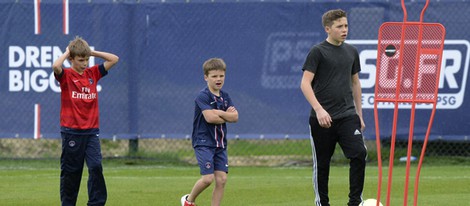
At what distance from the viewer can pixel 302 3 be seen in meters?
13.6

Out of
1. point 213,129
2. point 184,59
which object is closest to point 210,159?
point 213,129

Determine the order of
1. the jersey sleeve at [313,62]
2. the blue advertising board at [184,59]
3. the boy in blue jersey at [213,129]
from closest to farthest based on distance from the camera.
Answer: the jersey sleeve at [313,62]
the boy in blue jersey at [213,129]
the blue advertising board at [184,59]

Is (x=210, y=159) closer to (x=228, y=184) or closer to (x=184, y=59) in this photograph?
(x=228, y=184)

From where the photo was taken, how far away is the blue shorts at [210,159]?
28.3ft

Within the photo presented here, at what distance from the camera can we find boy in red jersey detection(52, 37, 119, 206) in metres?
8.72

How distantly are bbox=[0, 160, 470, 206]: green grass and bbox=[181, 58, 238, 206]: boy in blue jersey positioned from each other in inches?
51.6

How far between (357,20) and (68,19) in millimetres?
3961

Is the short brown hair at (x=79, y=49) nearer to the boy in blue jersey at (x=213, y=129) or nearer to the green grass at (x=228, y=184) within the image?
the boy in blue jersey at (x=213, y=129)

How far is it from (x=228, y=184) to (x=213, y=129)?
10.4 ft

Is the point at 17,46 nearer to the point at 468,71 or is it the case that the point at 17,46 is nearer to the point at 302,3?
the point at 302,3

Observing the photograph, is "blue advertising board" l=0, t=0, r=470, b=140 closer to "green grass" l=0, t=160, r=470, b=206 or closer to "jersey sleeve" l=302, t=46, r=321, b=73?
"green grass" l=0, t=160, r=470, b=206

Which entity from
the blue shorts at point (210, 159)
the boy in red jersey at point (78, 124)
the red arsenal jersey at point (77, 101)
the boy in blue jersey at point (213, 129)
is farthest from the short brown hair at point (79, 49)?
the blue shorts at point (210, 159)

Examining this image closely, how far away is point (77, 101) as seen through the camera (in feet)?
28.7

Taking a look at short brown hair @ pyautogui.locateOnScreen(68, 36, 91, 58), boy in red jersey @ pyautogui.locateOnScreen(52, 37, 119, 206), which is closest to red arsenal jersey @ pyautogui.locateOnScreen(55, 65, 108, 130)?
boy in red jersey @ pyautogui.locateOnScreen(52, 37, 119, 206)
